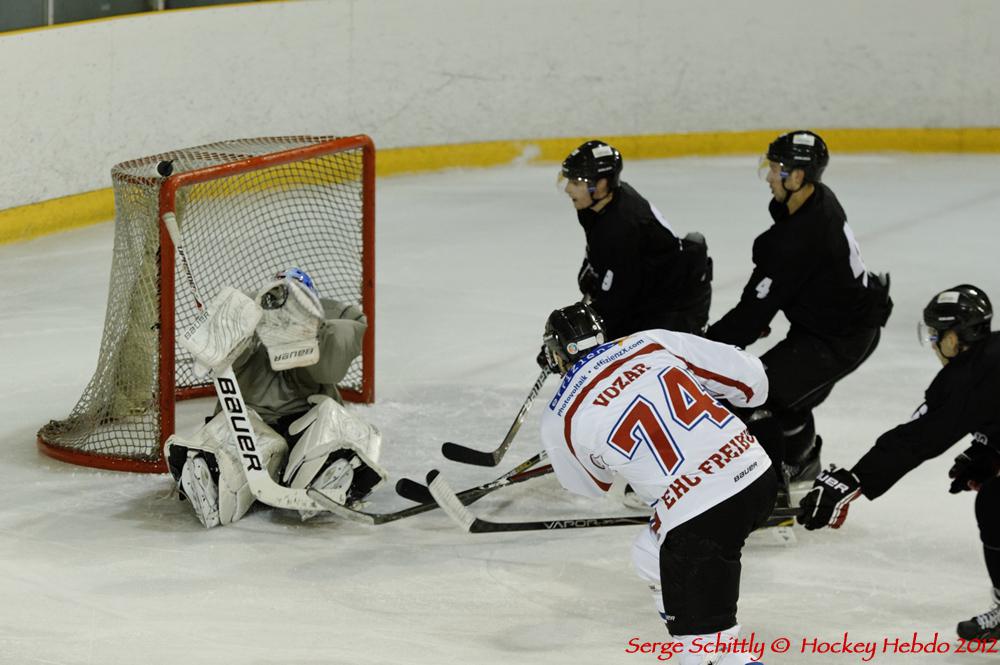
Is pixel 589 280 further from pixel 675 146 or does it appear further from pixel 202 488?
pixel 675 146

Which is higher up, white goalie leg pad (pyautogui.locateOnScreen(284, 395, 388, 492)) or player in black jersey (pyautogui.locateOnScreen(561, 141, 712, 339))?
player in black jersey (pyautogui.locateOnScreen(561, 141, 712, 339))

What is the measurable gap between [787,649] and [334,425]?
132 cm

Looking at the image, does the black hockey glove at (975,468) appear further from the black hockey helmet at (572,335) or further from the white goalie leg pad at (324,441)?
the white goalie leg pad at (324,441)

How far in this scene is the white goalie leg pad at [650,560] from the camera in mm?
2865

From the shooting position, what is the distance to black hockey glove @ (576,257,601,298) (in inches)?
163

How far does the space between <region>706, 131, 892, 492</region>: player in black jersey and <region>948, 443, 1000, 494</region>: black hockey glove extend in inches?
30.1

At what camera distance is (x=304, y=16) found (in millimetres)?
7820

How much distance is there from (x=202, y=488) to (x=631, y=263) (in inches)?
49.8

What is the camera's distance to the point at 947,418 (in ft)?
9.71

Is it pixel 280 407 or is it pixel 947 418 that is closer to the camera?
pixel 947 418

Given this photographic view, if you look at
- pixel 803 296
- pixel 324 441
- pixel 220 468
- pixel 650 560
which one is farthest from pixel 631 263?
pixel 650 560

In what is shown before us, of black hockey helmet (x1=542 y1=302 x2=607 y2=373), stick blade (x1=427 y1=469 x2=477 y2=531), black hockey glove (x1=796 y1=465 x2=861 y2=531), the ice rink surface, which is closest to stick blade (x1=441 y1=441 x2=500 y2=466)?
the ice rink surface

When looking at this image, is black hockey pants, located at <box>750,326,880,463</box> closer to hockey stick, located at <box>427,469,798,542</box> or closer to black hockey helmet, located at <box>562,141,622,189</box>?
hockey stick, located at <box>427,469,798,542</box>

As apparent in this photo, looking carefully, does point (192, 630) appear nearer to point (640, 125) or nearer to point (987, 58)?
point (640, 125)
